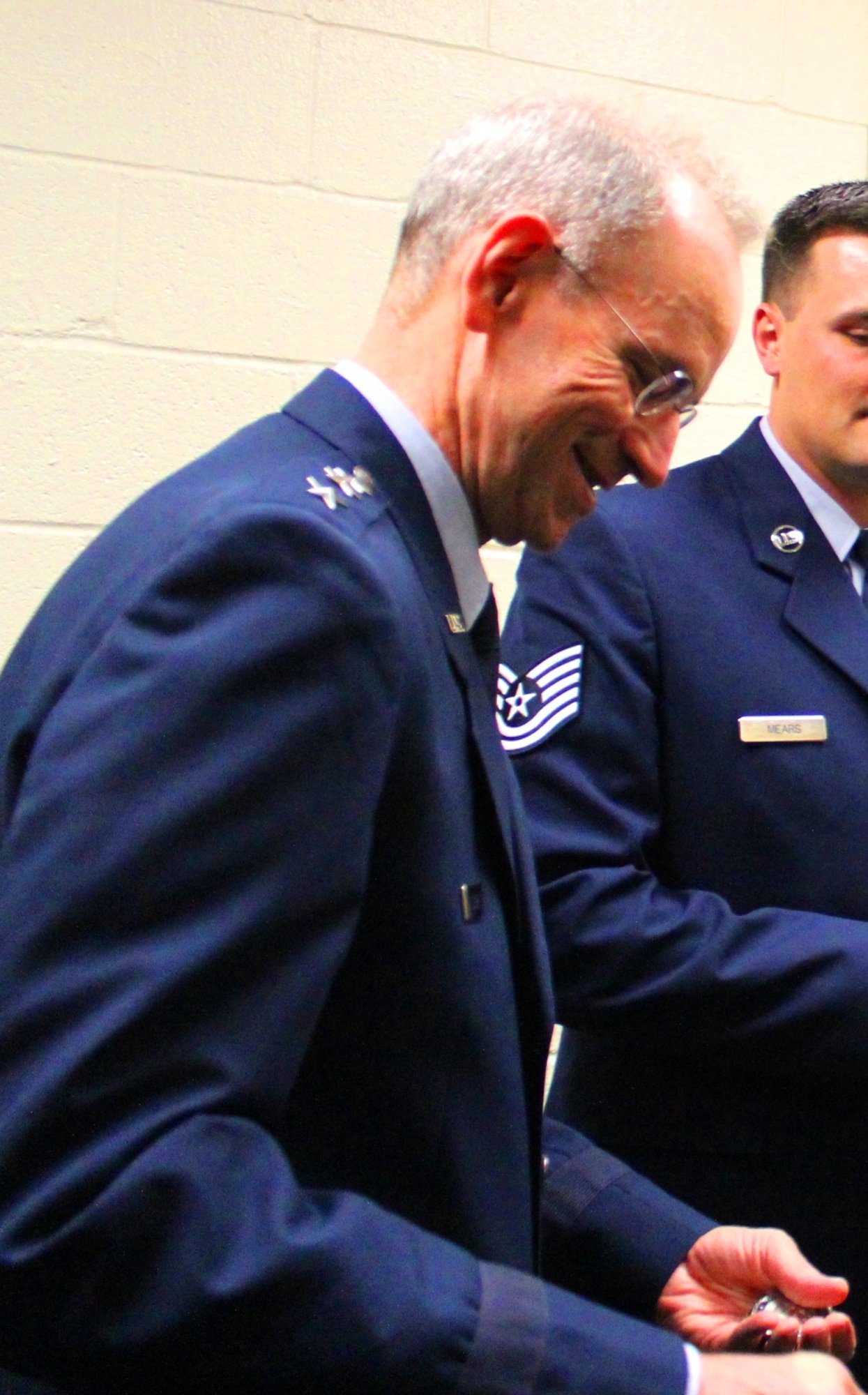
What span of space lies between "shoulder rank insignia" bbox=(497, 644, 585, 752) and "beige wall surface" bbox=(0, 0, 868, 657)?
0.73 m

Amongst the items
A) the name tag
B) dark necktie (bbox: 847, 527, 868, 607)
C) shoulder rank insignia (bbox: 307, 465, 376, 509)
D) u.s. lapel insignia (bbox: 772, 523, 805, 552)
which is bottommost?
the name tag

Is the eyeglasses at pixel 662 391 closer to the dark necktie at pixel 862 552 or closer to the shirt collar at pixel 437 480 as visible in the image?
the shirt collar at pixel 437 480

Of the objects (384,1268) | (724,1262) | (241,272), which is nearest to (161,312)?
(241,272)

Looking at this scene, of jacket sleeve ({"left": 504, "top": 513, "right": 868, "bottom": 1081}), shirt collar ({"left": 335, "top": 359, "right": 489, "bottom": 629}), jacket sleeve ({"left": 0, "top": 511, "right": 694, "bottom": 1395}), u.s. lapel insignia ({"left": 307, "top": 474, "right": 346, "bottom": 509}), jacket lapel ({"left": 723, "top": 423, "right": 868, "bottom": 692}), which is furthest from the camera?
jacket lapel ({"left": 723, "top": 423, "right": 868, "bottom": 692})

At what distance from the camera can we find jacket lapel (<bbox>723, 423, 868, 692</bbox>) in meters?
1.37

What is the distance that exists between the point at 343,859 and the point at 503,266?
0.37 metres

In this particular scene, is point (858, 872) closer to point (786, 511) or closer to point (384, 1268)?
point (786, 511)

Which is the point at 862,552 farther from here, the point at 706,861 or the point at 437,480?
the point at 437,480

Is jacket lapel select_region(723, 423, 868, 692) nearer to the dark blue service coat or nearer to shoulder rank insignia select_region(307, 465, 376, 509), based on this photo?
the dark blue service coat

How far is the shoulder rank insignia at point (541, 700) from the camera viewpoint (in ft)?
4.24

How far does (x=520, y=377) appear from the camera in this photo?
2.80 ft

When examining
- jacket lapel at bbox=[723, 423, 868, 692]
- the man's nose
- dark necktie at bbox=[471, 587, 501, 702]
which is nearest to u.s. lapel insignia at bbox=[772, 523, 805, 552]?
jacket lapel at bbox=[723, 423, 868, 692]

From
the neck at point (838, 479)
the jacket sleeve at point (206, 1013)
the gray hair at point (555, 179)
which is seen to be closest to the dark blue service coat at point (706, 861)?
the neck at point (838, 479)

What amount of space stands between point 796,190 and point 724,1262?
1.68m
